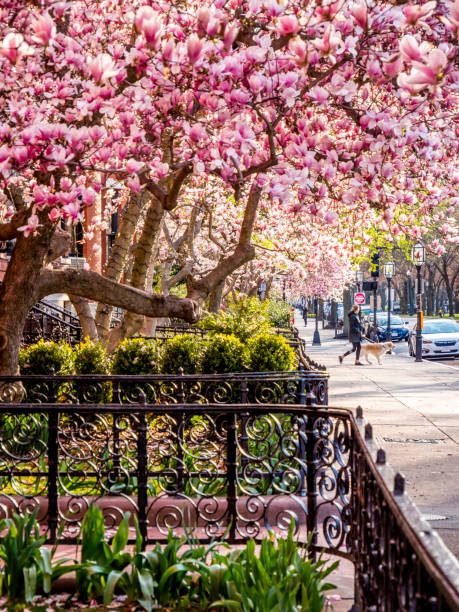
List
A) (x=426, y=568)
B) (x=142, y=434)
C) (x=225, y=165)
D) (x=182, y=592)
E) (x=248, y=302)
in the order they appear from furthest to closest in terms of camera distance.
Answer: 1. (x=248, y=302)
2. (x=225, y=165)
3. (x=142, y=434)
4. (x=182, y=592)
5. (x=426, y=568)

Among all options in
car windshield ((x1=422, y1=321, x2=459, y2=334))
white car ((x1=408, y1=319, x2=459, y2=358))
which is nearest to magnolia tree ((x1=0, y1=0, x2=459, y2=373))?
white car ((x1=408, y1=319, x2=459, y2=358))

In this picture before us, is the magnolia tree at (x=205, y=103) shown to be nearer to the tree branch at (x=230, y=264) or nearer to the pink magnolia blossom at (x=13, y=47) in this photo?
the pink magnolia blossom at (x=13, y=47)

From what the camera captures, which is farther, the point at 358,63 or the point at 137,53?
the point at 358,63

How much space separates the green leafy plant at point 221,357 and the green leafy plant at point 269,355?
0.18 metres

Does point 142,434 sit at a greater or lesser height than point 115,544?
greater

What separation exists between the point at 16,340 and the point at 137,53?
368 centimetres

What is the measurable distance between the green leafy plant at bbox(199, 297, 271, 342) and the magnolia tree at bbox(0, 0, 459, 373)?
6.83 meters

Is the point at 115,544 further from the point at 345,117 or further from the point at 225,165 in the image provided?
the point at 345,117

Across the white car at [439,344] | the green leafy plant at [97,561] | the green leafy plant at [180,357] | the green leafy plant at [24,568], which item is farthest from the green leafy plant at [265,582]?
the white car at [439,344]

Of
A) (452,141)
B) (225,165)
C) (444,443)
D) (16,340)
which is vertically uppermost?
(452,141)

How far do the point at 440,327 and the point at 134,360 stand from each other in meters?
24.5

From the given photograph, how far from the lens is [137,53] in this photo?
20.1 feet

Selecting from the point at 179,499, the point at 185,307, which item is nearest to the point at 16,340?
the point at 185,307

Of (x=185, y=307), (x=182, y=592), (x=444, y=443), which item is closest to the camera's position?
(x=182, y=592)
